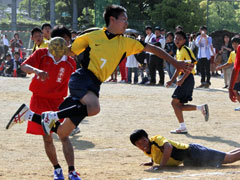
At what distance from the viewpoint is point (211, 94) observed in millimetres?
16859

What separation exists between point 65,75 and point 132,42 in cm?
105

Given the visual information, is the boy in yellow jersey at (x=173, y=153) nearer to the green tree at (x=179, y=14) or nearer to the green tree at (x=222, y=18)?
the green tree at (x=222, y=18)

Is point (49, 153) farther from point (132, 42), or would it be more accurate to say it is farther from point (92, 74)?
point (132, 42)

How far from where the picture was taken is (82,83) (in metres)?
5.73

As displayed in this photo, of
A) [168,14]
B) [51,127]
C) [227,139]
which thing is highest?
[168,14]

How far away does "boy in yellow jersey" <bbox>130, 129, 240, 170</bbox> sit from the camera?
6801 mm

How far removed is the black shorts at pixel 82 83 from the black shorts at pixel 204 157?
1.89 metres

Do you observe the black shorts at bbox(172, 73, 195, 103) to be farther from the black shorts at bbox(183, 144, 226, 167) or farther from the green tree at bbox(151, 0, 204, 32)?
→ the green tree at bbox(151, 0, 204, 32)

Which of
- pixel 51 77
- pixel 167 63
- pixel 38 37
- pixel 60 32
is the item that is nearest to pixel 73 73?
pixel 51 77

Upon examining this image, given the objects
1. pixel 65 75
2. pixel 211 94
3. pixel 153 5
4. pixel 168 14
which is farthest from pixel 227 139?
pixel 153 5

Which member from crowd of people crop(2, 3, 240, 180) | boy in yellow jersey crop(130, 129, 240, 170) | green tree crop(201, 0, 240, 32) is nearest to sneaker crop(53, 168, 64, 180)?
crowd of people crop(2, 3, 240, 180)

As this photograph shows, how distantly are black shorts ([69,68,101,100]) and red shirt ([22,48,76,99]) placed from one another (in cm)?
81

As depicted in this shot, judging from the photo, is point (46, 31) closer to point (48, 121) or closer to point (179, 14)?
point (48, 121)

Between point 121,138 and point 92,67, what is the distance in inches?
146
